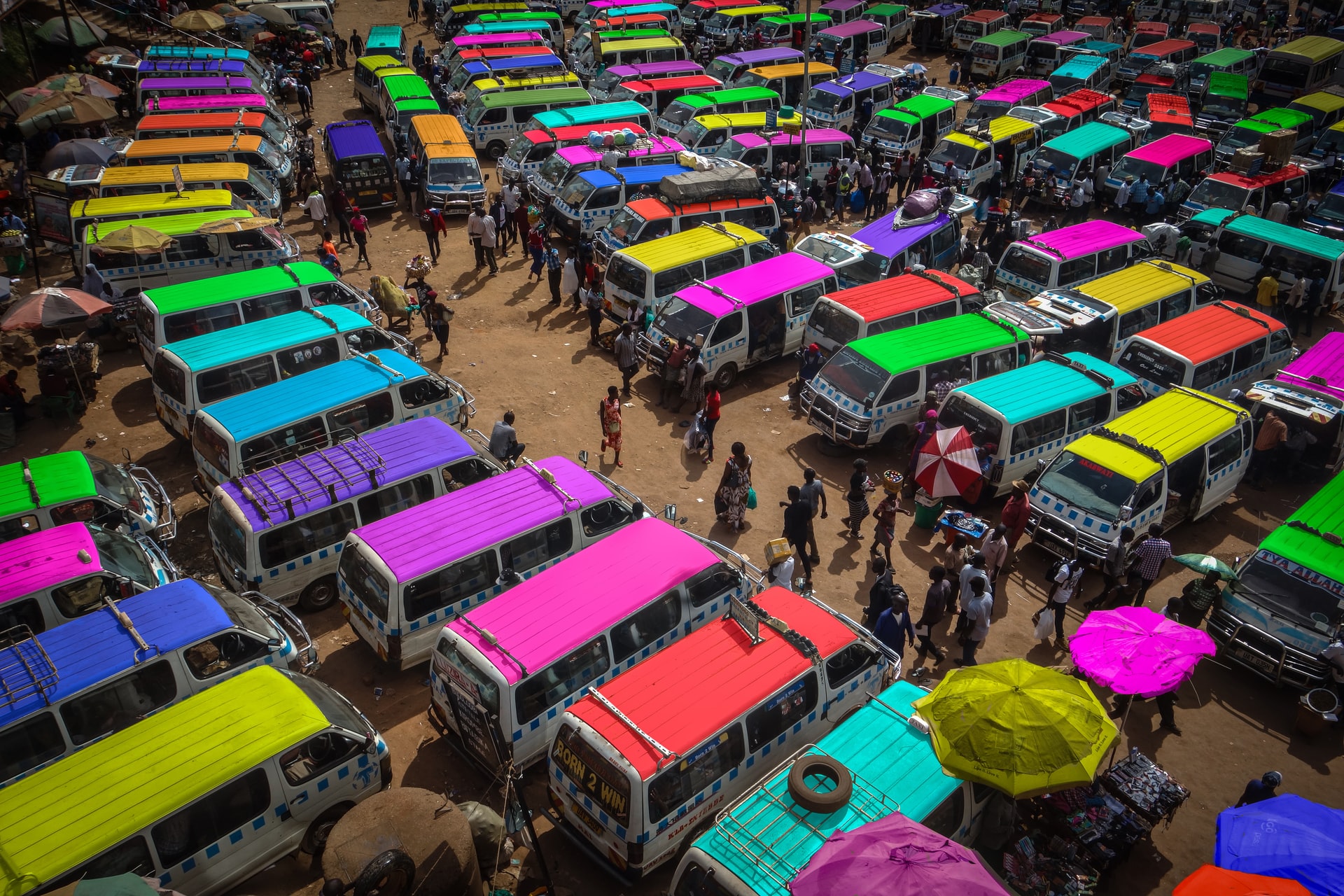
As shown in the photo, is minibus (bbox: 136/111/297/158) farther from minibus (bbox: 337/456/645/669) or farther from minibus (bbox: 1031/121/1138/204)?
minibus (bbox: 1031/121/1138/204)

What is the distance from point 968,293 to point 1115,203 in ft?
32.3

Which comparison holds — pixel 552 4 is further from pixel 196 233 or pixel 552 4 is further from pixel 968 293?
pixel 968 293

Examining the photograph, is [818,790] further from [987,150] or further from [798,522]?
[987,150]

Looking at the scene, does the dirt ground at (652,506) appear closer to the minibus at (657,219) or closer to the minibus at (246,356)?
the minibus at (246,356)

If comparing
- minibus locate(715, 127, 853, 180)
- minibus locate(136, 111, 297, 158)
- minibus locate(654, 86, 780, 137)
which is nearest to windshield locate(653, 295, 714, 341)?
minibus locate(715, 127, 853, 180)

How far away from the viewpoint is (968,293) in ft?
58.4

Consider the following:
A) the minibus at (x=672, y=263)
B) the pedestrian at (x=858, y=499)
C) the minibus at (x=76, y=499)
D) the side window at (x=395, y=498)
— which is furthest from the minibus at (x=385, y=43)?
the pedestrian at (x=858, y=499)

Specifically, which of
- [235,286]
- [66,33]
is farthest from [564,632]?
[66,33]

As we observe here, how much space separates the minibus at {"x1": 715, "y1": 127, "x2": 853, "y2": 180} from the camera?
24.9 metres

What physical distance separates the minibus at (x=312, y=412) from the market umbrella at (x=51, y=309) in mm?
4474

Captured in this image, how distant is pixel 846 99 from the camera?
28.9 meters

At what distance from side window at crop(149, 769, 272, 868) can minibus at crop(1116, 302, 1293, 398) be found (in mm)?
14574

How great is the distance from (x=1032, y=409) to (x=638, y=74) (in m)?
21.4

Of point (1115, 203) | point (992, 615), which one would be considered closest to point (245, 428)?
point (992, 615)
